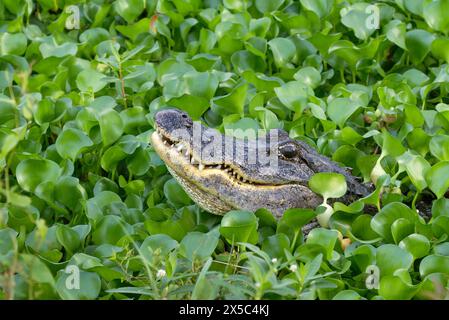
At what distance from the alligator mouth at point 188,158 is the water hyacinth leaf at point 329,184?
1.19ft

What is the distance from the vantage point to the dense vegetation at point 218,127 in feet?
15.2

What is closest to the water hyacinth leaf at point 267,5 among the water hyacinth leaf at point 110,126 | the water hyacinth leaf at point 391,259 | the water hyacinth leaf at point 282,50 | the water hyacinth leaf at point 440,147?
the water hyacinth leaf at point 282,50

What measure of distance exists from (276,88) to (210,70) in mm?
605

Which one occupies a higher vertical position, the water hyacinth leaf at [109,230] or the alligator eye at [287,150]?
the alligator eye at [287,150]

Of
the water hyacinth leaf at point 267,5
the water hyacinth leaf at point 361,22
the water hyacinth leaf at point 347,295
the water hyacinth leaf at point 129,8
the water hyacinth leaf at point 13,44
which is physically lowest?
the water hyacinth leaf at point 13,44

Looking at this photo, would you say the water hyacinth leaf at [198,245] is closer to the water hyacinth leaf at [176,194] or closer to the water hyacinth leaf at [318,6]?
the water hyacinth leaf at [176,194]

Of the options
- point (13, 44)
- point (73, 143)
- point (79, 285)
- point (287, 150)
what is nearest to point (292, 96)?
point (287, 150)

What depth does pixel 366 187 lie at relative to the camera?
226 inches

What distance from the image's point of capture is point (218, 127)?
618 cm

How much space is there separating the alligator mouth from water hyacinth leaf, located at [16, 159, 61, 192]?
2.06ft

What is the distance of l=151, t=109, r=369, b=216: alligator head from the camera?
538cm

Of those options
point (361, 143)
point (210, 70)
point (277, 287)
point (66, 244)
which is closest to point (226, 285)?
point (277, 287)

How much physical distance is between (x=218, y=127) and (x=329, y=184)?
1.02 metres

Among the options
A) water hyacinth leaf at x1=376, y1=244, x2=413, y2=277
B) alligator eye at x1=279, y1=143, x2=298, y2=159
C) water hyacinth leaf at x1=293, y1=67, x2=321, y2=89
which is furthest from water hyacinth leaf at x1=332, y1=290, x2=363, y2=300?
water hyacinth leaf at x1=293, y1=67, x2=321, y2=89
